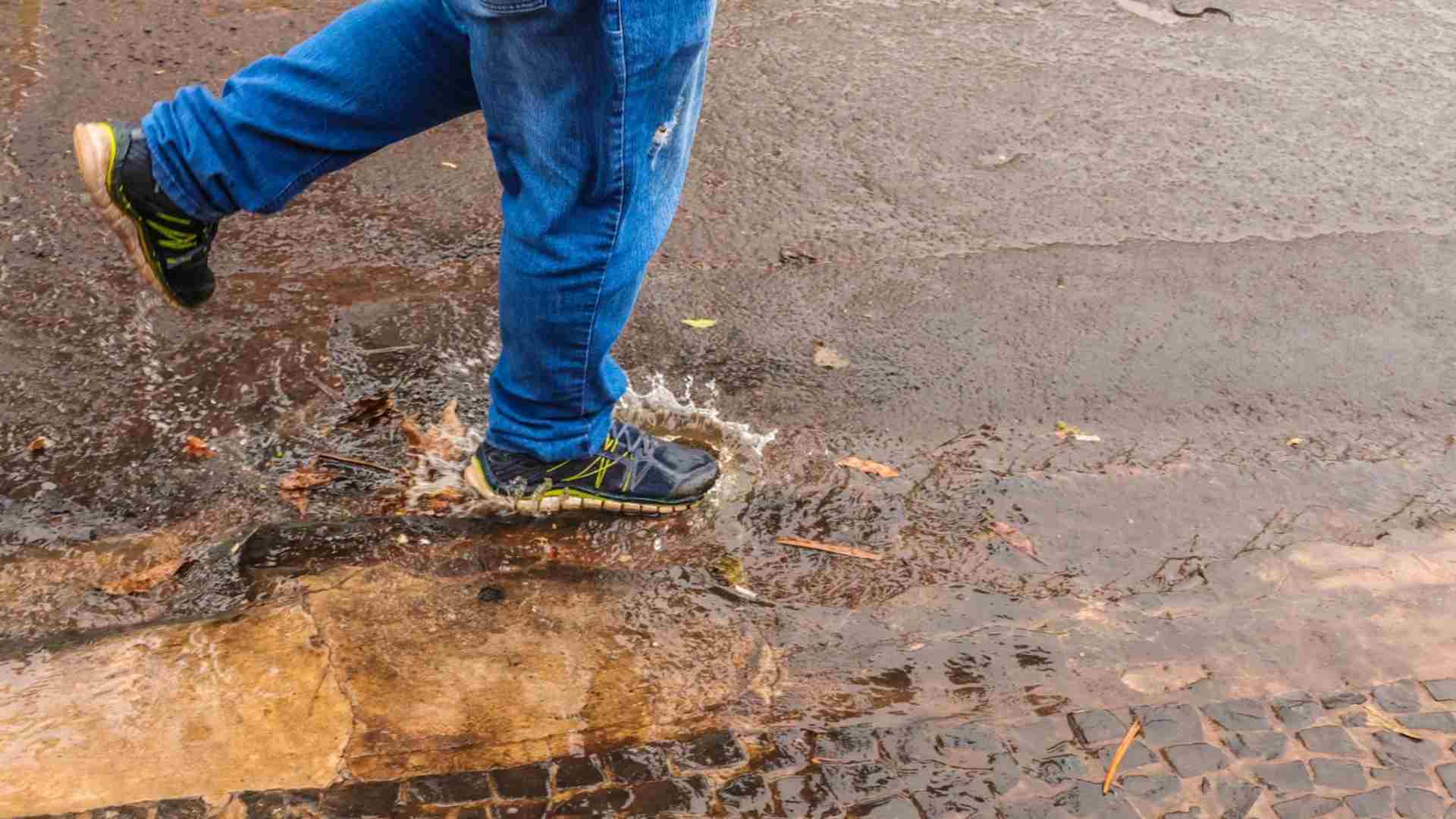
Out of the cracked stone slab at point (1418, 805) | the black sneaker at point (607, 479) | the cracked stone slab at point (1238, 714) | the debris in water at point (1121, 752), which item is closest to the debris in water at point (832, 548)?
the black sneaker at point (607, 479)

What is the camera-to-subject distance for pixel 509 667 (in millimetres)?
2215

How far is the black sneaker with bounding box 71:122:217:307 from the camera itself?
2.27m

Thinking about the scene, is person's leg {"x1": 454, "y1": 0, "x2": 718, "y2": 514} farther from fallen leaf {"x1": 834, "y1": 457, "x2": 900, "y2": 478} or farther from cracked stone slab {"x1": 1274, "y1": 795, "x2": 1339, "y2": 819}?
cracked stone slab {"x1": 1274, "y1": 795, "x2": 1339, "y2": 819}

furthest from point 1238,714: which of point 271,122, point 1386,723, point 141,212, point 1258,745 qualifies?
point 141,212

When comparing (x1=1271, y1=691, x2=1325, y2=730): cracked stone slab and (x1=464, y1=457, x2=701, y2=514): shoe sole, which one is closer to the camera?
(x1=1271, y1=691, x2=1325, y2=730): cracked stone slab

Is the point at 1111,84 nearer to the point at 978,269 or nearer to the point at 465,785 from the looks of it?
the point at 978,269

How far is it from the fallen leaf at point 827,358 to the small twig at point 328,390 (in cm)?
114

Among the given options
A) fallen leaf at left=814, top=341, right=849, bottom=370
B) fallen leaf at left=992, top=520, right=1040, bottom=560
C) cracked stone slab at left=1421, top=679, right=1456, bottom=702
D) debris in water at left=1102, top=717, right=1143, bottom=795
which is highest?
fallen leaf at left=814, top=341, right=849, bottom=370

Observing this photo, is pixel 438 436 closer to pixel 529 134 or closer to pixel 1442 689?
pixel 529 134

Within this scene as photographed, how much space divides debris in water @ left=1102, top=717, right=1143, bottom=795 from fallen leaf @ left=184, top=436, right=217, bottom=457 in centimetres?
186

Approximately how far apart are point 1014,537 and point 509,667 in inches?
44.0

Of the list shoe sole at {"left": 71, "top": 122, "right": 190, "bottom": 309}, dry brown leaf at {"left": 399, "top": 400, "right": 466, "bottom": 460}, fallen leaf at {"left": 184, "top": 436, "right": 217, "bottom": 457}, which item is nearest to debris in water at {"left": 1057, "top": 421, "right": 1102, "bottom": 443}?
dry brown leaf at {"left": 399, "top": 400, "right": 466, "bottom": 460}

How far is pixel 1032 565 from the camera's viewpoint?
8.51 ft

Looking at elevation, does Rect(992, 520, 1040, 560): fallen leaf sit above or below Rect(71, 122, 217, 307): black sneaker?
below
